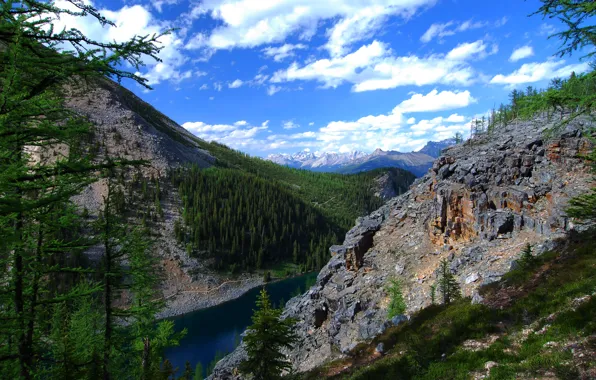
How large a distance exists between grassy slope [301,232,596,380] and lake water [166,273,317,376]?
4504cm

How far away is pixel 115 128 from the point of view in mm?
154125

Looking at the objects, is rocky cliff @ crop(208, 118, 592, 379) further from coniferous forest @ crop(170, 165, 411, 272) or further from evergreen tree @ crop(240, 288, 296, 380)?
coniferous forest @ crop(170, 165, 411, 272)

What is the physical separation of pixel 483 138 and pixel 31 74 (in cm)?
5759

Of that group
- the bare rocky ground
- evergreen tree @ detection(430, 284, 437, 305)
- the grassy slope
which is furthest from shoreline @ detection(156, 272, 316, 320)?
the grassy slope

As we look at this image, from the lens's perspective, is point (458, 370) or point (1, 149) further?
point (458, 370)

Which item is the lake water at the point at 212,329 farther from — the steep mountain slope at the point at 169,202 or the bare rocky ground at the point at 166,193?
the steep mountain slope at the point at 169,202

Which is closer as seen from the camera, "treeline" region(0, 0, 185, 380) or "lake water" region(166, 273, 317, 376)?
"treeline" region(0, 0, 185, 380)

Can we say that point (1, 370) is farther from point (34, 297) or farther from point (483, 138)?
point (483, 138)

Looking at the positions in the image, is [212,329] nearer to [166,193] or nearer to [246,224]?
[246,224]

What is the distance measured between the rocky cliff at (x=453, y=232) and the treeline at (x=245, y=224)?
75.2 m

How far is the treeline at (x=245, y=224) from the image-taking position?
119 m

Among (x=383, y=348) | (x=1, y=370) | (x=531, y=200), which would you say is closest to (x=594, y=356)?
(x=383, y=348)

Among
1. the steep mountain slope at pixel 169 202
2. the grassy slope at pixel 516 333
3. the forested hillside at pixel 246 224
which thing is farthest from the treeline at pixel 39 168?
the forested hillside at pixel 246 224

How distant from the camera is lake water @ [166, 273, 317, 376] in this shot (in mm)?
64600
